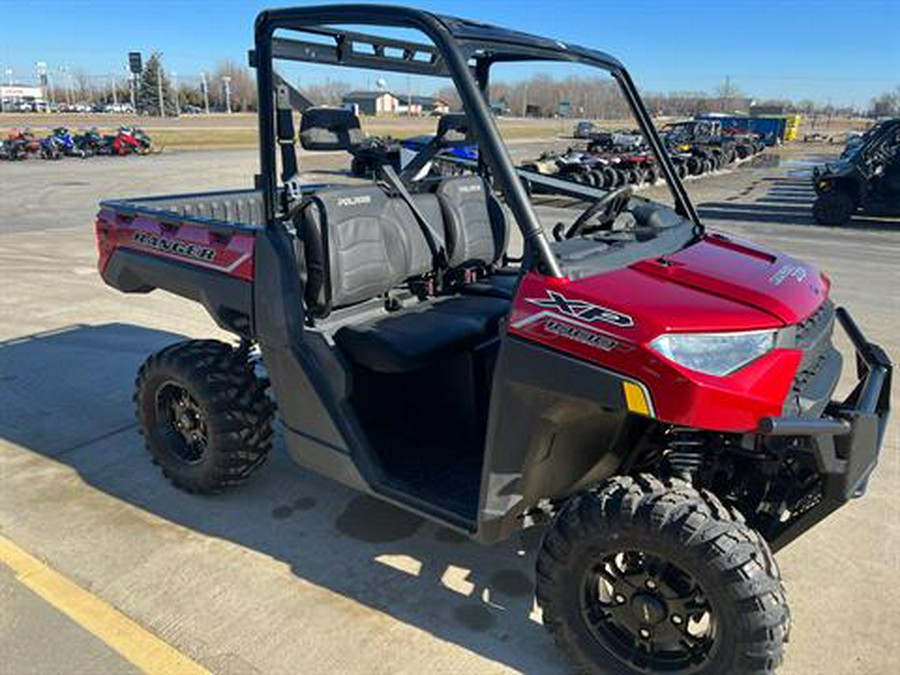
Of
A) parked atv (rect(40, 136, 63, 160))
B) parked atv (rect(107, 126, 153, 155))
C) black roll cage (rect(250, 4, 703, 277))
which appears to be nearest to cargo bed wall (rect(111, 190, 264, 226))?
black roll cage (rect(250, 4, 703, 277))

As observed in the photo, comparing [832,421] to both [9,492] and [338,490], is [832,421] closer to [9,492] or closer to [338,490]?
[338,490]

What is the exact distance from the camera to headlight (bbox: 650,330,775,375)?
6.67 feet

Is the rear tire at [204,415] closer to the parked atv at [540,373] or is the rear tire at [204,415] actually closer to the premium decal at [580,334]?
the parked atv at [540,373]

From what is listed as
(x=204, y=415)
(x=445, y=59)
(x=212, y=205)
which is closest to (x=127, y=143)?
(x=212, y=205)

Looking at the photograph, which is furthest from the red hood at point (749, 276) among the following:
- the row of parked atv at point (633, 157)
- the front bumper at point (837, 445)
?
the row of parked atv at point (633, 157)

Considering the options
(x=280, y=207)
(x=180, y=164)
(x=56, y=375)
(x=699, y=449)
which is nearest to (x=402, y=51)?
(x=280, y=207)

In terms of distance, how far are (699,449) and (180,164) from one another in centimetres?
2474

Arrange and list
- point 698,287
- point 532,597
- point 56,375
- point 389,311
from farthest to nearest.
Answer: point 56,375
point 389,311
point 532,597
point 698,287

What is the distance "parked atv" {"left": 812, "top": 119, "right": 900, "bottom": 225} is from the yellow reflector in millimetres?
12842

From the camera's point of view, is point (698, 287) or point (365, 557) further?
point (365, 557)

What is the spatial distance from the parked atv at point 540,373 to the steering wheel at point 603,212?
0.5 inches

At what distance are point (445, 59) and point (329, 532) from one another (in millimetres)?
1988

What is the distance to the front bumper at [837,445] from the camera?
6.63ft

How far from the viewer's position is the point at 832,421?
2.09 m
